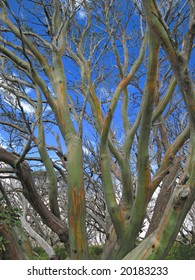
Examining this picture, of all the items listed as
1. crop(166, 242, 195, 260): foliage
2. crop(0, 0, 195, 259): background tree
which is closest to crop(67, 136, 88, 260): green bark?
crop(0, 0, 195, 259): background tree

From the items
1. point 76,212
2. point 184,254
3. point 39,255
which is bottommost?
point 184,254

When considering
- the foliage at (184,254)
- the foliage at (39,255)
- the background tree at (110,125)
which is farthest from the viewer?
the foliage at (184,254)

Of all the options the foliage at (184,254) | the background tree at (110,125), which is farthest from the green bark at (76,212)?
the foliage at (184,254)

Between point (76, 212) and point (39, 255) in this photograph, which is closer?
point (76, 212)

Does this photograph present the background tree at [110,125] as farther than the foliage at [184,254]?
No

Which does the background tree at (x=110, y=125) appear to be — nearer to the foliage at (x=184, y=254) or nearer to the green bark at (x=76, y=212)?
the green bark at (x=76, y=212)

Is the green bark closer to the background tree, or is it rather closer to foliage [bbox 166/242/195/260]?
the background tree

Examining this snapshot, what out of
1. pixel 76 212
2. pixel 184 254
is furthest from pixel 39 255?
pixel 76 212

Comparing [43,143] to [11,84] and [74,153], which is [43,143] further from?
[11,84]

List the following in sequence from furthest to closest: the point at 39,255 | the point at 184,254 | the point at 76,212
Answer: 1. the point at 184,254
2. the point at 39,255
3. the point at 76,212

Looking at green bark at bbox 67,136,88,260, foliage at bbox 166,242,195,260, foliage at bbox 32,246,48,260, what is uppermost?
green bark at bbox 67,136,88,260

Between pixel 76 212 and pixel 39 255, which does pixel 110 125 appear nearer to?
pixel 76 212
